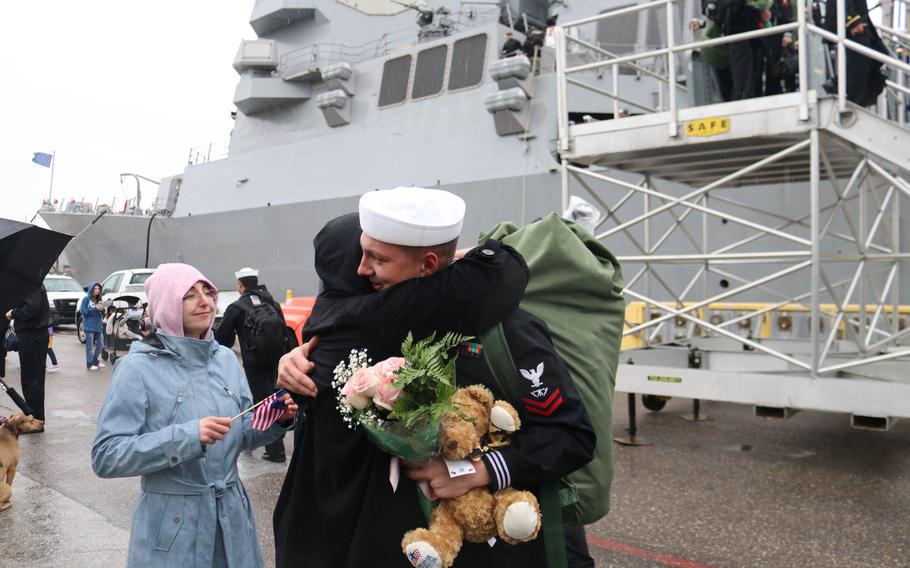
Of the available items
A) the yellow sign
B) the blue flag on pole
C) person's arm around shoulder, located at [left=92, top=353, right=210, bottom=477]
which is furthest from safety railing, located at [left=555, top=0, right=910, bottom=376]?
the blue flag on pole

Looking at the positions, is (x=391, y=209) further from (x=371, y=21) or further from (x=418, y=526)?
(x=371, y=21)

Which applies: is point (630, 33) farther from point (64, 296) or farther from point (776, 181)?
point (64, 296)

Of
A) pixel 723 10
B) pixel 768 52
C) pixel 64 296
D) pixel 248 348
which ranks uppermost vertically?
pixel 723 10

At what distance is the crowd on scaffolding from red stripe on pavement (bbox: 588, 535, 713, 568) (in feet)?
14.2

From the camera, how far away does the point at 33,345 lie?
7.55 m

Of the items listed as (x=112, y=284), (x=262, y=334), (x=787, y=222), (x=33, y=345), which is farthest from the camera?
(x=112, y=284)

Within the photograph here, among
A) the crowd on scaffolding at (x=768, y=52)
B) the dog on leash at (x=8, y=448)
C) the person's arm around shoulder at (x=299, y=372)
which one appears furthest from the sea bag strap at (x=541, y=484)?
the crowd on scaffolding at (x=768, y=52)

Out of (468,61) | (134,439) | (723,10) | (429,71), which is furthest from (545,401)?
(429,71)

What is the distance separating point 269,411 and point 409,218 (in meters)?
0.83

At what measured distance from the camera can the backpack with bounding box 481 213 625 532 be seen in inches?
69.2

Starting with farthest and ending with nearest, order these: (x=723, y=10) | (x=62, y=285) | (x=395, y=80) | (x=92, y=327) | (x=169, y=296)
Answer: (x=62, y=285) → (x=395, y=80) → (x=92, y=327) → (x=723, y=10) → (x=169, y=296)

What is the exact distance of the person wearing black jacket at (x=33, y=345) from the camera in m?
7.51

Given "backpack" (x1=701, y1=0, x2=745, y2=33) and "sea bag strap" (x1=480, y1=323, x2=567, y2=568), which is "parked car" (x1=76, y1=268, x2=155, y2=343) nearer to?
"backpack" (x1=701, y1=0, x2=745, y2=33)

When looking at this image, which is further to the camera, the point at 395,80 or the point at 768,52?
the point at 395,80
